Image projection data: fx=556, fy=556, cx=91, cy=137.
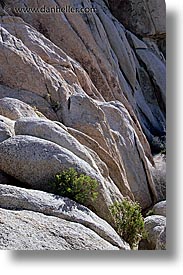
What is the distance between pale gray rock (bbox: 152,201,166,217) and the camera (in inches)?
280

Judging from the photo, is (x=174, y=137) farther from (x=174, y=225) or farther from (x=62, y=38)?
(x=62, y=38)

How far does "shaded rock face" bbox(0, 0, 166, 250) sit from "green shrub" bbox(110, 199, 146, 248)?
11cm

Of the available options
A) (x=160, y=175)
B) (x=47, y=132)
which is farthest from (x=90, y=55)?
(x=160, y=175)

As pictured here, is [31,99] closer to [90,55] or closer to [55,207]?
[90,55]

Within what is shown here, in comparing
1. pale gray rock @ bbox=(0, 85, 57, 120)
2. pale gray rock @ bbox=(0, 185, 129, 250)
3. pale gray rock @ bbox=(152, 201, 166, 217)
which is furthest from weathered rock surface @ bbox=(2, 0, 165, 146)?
pale gray rock @ bbox=(0, 185, 129, 250)

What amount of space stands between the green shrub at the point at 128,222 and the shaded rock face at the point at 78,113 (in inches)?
4.3

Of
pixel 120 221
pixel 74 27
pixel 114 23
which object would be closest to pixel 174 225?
pixel 120 221

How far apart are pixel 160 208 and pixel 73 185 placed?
1318mm

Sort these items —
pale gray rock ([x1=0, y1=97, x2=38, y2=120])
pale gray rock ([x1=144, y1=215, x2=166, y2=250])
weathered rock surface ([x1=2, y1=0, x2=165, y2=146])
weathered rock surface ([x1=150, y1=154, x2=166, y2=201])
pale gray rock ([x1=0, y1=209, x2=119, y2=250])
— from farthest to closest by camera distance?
weathered rock surface ([x1=2, y1=0, x2=165, y2=146]), pale gray rock ([x1=0, y1=97, x2=38, y2=120]), weathered rock surface ([x1=150, y1=154, x2=166, y2=201]), pale gray rock ([x1=144, y1=215, x2=166, y2=250]), pale gray rock ([x1=0, y1=209, x2=119, y2=250])

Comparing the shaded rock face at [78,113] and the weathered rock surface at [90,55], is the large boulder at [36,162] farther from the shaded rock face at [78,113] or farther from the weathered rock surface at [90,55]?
the weathered rock surface at [90,55]

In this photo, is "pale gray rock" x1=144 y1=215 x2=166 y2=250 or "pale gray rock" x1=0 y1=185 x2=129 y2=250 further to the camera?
"pale gray rock" x1=144 y1=215 x2=166 y2=250

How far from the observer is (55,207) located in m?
6.46

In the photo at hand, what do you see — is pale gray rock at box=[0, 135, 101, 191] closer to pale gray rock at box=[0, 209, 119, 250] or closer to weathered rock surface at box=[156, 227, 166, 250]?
pale gray rock at box=[0, 209, 119, 250]

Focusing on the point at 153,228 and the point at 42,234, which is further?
the point at 153,228
